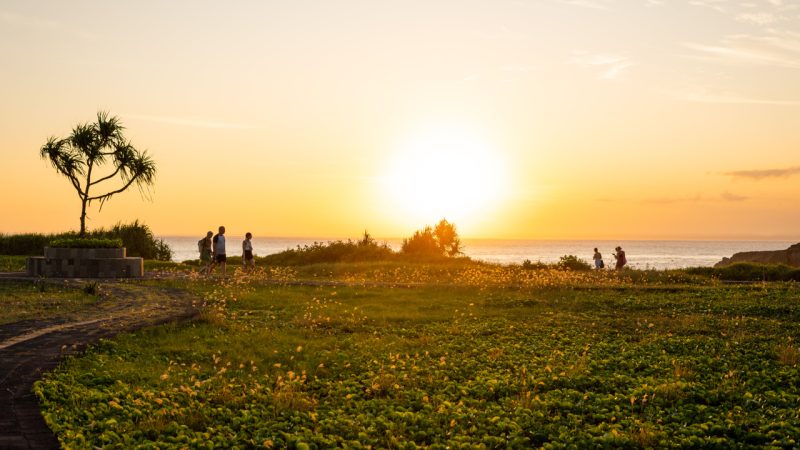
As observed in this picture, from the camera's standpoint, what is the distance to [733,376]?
13.8 m

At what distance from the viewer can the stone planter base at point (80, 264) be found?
109 ft

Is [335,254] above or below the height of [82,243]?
below

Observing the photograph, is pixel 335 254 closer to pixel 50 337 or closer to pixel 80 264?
pixel 80 264

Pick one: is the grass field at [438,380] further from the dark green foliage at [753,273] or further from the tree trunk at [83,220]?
the tree trunk at [83,220]

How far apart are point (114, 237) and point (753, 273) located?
4295 centimetres

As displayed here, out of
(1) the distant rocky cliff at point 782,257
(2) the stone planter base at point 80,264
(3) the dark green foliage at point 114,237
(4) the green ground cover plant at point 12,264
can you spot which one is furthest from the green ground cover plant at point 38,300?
(1) the distant rocky cliff at point 782,257

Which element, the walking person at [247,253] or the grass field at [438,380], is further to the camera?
the walking person at [247,253]

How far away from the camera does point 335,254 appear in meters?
52.8

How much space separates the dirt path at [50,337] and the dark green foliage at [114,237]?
25.6 metres

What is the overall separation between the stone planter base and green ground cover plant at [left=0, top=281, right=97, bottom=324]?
4.40m

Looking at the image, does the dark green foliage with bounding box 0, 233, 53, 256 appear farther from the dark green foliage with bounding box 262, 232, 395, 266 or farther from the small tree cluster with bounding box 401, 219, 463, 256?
the small tree cluster with bounding box 401, 219, 463, 256

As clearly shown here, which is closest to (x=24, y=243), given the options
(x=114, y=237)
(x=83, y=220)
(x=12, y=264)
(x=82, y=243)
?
(x=114, y=237)

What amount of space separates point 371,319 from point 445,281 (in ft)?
46.4

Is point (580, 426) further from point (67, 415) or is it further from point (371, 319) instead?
point (371, 319)
